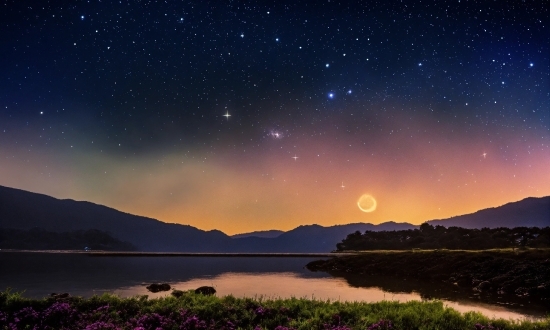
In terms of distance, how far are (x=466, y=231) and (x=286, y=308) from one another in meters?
117

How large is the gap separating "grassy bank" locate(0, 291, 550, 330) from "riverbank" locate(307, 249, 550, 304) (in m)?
23.3

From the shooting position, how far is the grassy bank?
775 inches

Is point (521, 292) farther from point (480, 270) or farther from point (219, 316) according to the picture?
point (219, 316)

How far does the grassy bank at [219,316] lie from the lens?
1969cm

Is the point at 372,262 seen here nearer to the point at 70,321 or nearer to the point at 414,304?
the point at 414,304

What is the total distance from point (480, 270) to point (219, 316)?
47433 millimetres

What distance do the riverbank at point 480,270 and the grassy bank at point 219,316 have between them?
76.6 feet

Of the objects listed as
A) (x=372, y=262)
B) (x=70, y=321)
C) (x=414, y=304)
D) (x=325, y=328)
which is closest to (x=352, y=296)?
(x=414, y=304)

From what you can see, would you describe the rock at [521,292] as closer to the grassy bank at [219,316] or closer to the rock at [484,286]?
the rock at [484,286]

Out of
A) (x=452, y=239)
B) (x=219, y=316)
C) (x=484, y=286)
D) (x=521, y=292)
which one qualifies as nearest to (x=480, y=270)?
(x=484, y=286)

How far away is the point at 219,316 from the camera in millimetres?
21141

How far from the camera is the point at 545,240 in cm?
8800

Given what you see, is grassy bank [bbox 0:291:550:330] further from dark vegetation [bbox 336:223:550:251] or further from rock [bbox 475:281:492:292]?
dark vegetation [bbox 336:223:550:251]

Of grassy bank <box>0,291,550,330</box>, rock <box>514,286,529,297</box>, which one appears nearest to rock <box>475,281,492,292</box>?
rock <box>514,286,529,297</box>
